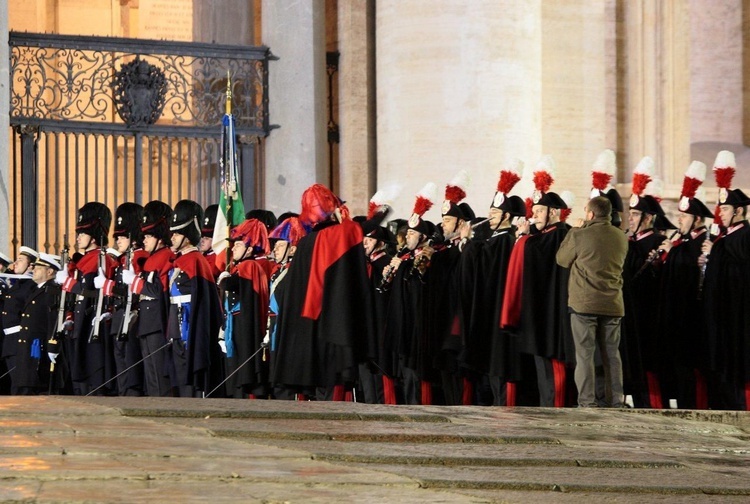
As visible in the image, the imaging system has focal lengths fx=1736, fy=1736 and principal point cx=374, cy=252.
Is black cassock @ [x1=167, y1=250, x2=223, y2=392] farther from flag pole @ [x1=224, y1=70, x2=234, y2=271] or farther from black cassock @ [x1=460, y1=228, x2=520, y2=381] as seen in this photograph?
black cassock @ [x1=460, y1=228, x2=520, y2=381]

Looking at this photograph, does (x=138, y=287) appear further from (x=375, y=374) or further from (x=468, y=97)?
(x=468, y=97)

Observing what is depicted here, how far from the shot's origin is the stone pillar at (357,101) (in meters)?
19.2

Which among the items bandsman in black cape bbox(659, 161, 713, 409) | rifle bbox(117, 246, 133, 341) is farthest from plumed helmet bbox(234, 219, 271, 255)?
bandsman in black cape bbox(659, 161, 713, 409)

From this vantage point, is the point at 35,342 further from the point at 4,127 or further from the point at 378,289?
the point at 378,289

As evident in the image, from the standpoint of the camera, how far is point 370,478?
301 inches

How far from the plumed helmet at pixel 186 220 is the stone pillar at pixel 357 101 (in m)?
5.15

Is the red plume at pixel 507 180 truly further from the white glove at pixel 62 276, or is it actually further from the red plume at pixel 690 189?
the white glove at pixel 62 276

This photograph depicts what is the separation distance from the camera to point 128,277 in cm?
1409

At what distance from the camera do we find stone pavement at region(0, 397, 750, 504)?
23.7 ft

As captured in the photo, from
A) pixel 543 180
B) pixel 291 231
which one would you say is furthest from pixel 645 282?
pixel 291 231

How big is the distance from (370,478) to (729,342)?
608 cm

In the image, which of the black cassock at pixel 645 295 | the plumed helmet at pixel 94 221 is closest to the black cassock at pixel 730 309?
the black cassock at pixel 645 295

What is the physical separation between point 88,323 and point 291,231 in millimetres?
2287

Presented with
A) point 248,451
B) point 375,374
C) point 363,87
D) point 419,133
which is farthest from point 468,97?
point 248,451
